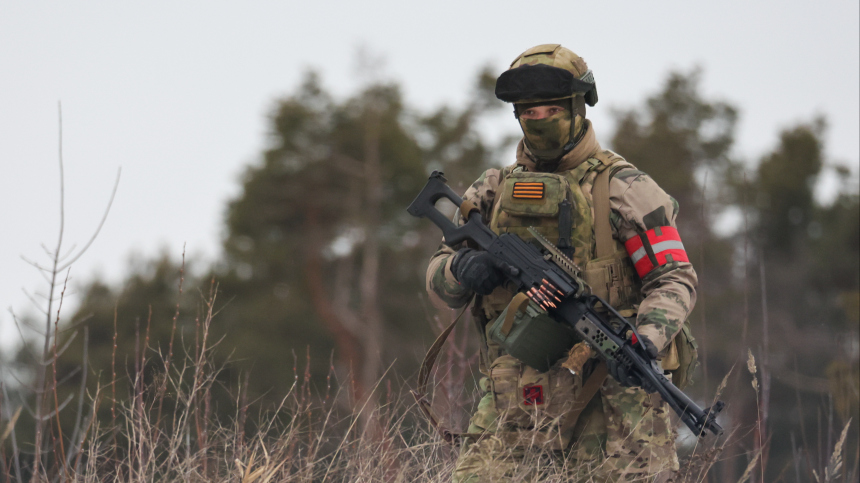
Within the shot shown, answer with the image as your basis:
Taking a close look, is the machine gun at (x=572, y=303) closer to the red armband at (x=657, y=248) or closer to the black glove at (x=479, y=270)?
the black glove at (x=479, y=270)

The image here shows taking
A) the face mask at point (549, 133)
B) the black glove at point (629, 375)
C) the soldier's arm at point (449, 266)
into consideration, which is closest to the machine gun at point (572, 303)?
the black glove at point (629, 375)

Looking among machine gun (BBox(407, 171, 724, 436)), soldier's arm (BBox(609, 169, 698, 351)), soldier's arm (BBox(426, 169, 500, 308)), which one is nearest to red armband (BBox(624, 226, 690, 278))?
soldier's arm (BBox(609, 169, 698, 351))

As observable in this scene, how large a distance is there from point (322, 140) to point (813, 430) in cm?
1388

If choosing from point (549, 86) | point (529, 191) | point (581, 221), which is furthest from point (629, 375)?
point (549, 86)

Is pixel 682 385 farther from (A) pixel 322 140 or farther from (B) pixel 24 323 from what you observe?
(A) pixel 322 140

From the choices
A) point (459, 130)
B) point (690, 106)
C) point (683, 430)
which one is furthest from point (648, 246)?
point (690, 106)

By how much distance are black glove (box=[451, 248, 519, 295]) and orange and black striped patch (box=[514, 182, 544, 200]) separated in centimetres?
22

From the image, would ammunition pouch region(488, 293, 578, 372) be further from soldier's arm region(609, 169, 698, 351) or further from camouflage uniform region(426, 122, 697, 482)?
soldier's arm region(609, 169, 698, 351)

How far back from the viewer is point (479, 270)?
9.55 ft

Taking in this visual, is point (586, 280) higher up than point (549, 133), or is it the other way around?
point (549, 133)

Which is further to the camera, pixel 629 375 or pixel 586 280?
pixel 586 280

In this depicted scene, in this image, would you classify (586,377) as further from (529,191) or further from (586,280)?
(529,191)

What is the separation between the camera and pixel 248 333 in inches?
822

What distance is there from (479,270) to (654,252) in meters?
0.54
